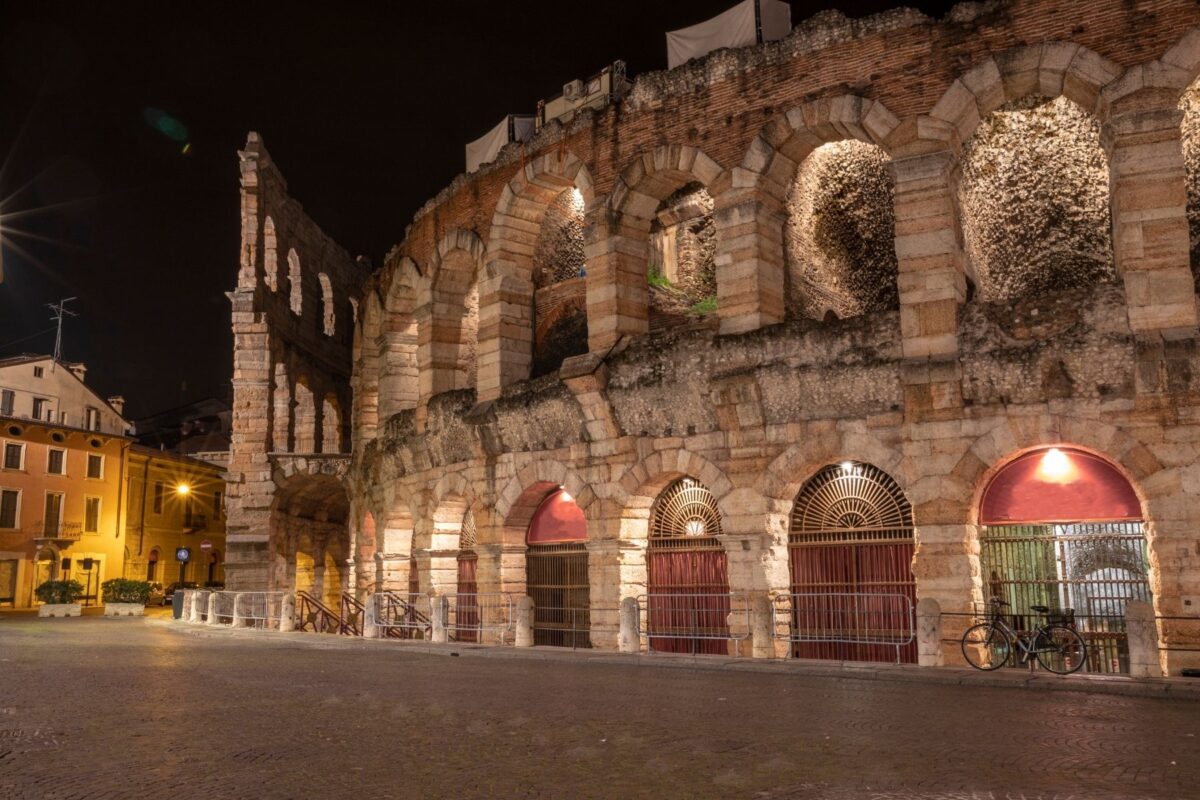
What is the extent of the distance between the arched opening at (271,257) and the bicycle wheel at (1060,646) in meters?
23.6

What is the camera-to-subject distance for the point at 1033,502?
12430 mm

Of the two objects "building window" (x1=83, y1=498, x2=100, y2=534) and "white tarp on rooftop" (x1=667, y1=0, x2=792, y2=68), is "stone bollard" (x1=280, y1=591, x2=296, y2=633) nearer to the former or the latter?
"white tarp on rooftop" (x1=667, y1=0, x2=792, y2=68)

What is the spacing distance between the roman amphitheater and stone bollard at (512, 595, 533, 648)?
775 millimetres

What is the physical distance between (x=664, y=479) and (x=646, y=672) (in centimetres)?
424

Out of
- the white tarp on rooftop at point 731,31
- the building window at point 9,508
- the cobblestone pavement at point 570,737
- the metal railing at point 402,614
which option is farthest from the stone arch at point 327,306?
the cobblestone pavement at point 570,737

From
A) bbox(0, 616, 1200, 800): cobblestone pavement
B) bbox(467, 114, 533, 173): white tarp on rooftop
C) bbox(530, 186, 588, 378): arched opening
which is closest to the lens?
bbox(0, 616, 1200, 800): cobblestone pavement

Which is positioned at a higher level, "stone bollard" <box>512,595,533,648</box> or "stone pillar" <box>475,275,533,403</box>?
"stone pillar" <box>475,275,533,403</box>

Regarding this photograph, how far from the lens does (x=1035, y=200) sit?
623 inches

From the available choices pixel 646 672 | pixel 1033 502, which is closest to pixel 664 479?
pixel 646 672

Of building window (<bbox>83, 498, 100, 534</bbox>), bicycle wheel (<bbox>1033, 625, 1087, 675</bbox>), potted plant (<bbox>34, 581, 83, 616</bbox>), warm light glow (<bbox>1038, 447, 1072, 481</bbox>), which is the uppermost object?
building window (<bbox>83, 498, 100, 534</bbox>)

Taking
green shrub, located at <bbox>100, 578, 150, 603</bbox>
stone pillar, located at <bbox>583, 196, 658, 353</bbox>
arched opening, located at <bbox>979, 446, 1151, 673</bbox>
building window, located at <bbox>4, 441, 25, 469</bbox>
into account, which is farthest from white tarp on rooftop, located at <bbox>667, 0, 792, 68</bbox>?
building window, located at <bbox>4, 441, 25, 469</bbox>

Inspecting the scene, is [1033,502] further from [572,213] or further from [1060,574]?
[572,213]

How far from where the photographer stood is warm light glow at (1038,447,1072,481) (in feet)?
40.3

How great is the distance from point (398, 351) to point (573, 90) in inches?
268
